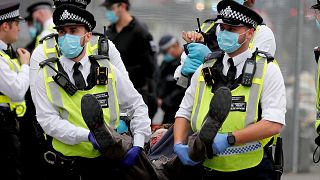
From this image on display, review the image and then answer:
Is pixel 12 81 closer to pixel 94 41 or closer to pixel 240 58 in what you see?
pixel 94 41

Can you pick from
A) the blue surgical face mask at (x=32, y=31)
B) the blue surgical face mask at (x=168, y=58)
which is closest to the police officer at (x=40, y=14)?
the blue surgical face mask at (x=32, y=31)

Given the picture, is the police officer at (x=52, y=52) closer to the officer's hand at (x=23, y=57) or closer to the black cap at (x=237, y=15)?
the black cap at (x=237, y=15)

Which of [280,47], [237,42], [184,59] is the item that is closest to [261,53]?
[237,42]

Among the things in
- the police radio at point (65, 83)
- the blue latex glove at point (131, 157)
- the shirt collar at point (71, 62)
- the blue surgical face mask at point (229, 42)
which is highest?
the blue surgical face mask at point (229, 42)

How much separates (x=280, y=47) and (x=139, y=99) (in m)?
5.63

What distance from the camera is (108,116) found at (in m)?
6.65

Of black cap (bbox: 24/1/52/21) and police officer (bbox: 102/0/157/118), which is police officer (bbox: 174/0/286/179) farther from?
black cap (bbox: 24/1/52/21)

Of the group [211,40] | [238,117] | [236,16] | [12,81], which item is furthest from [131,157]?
[12,81]

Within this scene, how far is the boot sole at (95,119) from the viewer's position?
6.06m

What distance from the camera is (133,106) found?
6.86 m

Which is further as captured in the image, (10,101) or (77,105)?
(10,101)

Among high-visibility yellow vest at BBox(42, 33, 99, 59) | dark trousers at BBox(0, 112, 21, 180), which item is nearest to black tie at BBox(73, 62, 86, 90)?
high-visibility yellow vest at BBox(42, 33, 99, 59)

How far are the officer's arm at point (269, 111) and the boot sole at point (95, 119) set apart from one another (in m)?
0.83

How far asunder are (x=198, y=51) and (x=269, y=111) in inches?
48.7
